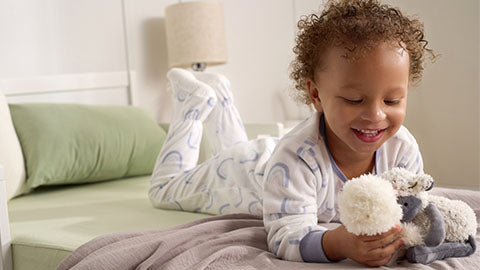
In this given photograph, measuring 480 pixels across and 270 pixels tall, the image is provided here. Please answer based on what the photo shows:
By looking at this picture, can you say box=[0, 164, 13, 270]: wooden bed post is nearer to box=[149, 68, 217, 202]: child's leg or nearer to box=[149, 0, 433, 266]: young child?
box=[149, 68, 217, 202]: child's leg

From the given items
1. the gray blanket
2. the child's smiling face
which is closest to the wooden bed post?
the gray blanket

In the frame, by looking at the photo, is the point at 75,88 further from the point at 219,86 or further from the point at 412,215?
the point at 412,215

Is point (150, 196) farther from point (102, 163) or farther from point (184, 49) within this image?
point (184, 49)

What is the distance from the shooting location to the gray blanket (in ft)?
3.35

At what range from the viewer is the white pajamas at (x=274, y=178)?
42.8 inches

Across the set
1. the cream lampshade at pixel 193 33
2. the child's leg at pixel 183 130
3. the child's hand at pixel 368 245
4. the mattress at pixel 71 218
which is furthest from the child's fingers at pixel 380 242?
the cream lampshade at pixel 193 33

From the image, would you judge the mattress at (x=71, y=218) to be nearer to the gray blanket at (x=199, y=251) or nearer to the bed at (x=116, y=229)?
the bed at (x=116, y=229)

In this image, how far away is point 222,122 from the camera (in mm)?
1939

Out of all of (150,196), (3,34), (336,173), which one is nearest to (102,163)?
(150,196)

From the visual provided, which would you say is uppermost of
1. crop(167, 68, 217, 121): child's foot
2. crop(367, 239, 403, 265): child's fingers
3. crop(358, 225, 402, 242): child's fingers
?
crop(167, 68, 217, 121): child's foot

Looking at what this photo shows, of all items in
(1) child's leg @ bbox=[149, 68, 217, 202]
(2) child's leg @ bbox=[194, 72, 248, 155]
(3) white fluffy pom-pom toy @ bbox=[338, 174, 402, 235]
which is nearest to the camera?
(3) white fluffy pom-pom toy @ bbox=[338, 174, 402, 235]

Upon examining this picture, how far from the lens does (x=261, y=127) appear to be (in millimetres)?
2420

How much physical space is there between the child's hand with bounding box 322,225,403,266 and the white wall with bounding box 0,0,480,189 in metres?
1.67

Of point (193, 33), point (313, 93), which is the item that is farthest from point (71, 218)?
point (193, 33)
